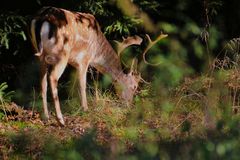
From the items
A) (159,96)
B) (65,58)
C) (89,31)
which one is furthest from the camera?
(89,31)

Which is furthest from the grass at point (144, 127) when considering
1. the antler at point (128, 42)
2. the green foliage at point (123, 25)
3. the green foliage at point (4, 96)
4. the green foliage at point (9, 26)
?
the green foliage at point (123, 25)

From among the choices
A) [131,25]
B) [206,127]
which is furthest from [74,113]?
[206,127]

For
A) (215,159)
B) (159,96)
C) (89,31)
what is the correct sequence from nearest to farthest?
(215,159) < (159,96) < (89,31)

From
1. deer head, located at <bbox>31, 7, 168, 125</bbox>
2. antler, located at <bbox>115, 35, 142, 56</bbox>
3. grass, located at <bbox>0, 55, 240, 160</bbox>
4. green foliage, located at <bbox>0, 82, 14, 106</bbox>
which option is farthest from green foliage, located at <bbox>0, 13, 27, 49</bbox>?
antler, located at <bbox>115, 35, 142, 56</bbox>

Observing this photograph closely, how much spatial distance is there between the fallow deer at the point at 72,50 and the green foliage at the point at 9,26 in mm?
766

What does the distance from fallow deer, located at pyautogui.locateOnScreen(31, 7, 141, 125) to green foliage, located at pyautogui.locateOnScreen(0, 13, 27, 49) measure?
0.77 m

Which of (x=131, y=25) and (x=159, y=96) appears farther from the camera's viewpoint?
(x=131, y=25)

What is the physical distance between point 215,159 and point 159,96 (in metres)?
2.35

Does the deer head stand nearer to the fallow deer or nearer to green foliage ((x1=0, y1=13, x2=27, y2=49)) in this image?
the fallow deer

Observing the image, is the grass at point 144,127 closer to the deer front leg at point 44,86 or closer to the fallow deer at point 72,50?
the deer front leg at point 44,86

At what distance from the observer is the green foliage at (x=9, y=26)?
358 inches

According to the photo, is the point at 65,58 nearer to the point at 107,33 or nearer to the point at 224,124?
the point at 107,33

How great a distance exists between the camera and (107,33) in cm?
1072

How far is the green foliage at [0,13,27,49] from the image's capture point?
29.8 ft
